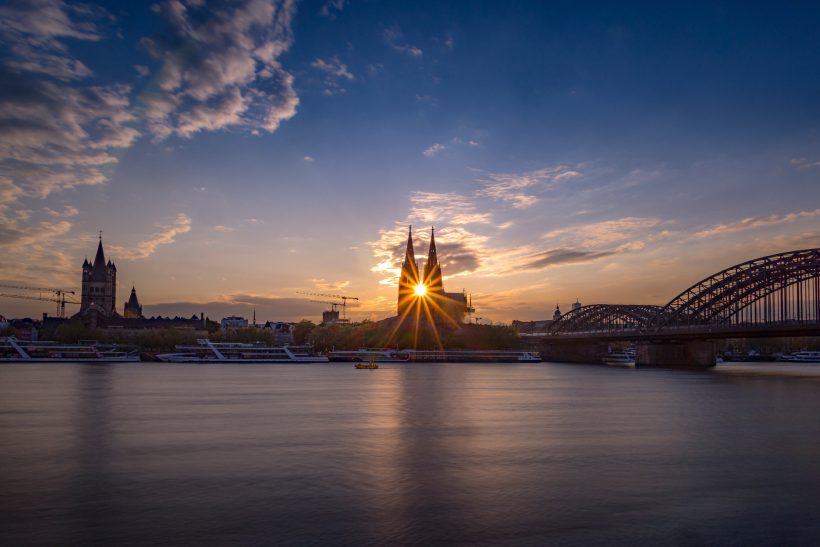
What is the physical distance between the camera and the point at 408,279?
18900 cm

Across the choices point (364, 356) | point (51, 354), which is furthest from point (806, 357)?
point (51, 354)

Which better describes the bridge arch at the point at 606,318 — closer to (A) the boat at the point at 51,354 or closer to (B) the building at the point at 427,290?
(B) the building at the point at 427,290

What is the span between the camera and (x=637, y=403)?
50.9 meters

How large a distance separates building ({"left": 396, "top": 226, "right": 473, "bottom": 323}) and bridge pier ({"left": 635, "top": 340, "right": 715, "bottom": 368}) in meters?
58.2

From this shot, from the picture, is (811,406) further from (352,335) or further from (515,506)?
(352,335)

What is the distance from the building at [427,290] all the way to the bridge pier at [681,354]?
58.2 m

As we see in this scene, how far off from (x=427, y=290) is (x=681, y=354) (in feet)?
257

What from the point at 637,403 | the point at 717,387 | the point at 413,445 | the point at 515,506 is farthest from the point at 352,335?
the point at 515,506

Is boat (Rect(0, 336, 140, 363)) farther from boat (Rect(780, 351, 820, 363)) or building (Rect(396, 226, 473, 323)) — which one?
boat (Rect(780, 351, 820, 363))

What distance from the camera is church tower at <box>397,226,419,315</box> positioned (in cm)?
18351

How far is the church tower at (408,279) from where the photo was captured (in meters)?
184

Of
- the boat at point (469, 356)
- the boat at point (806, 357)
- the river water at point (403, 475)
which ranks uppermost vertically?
the river water at point (403, 475)

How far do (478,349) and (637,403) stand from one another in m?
111

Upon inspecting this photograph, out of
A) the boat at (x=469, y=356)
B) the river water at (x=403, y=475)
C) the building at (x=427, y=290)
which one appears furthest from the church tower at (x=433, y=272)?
the river water at (x=403, y=475)
